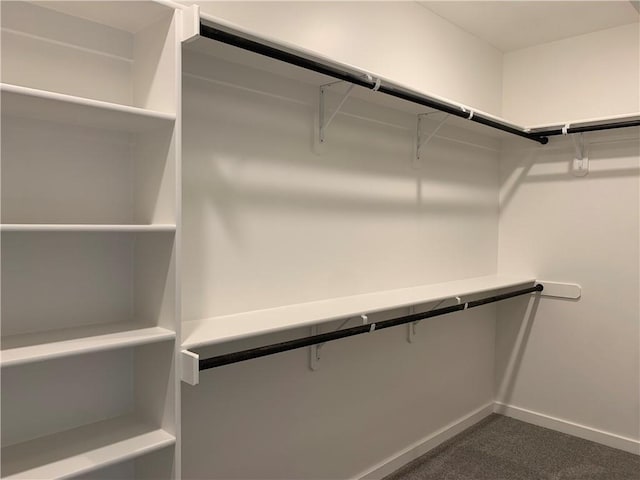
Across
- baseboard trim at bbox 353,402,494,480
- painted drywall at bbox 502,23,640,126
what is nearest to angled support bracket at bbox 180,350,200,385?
baseboard trim at bbox 353,402,494,480

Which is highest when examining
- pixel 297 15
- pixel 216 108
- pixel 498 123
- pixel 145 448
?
pixel 297 15

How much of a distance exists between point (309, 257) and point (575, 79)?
7.44ft

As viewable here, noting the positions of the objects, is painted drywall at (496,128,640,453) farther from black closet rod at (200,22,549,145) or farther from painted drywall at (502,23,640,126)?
black closet rod at (200,22,549,145)

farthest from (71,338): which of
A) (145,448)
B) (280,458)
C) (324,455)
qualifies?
(324,455)

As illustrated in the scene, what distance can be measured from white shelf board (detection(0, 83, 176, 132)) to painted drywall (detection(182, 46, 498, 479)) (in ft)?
1.11

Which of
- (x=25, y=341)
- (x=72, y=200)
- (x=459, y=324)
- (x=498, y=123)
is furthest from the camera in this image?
(x=459, y=324)

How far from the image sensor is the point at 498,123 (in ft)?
9.18

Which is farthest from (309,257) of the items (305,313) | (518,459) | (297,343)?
(518,459)

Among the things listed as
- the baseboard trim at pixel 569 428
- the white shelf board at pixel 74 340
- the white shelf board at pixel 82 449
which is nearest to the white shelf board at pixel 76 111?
the white shelf board at pixel 74 340

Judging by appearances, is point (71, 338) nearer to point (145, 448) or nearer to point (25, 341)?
point (25, 341)

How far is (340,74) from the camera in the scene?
1.89m

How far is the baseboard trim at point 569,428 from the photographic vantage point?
10.0ft

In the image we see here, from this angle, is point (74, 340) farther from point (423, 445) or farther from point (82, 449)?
point (423, 445)

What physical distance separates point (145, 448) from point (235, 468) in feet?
2.20
